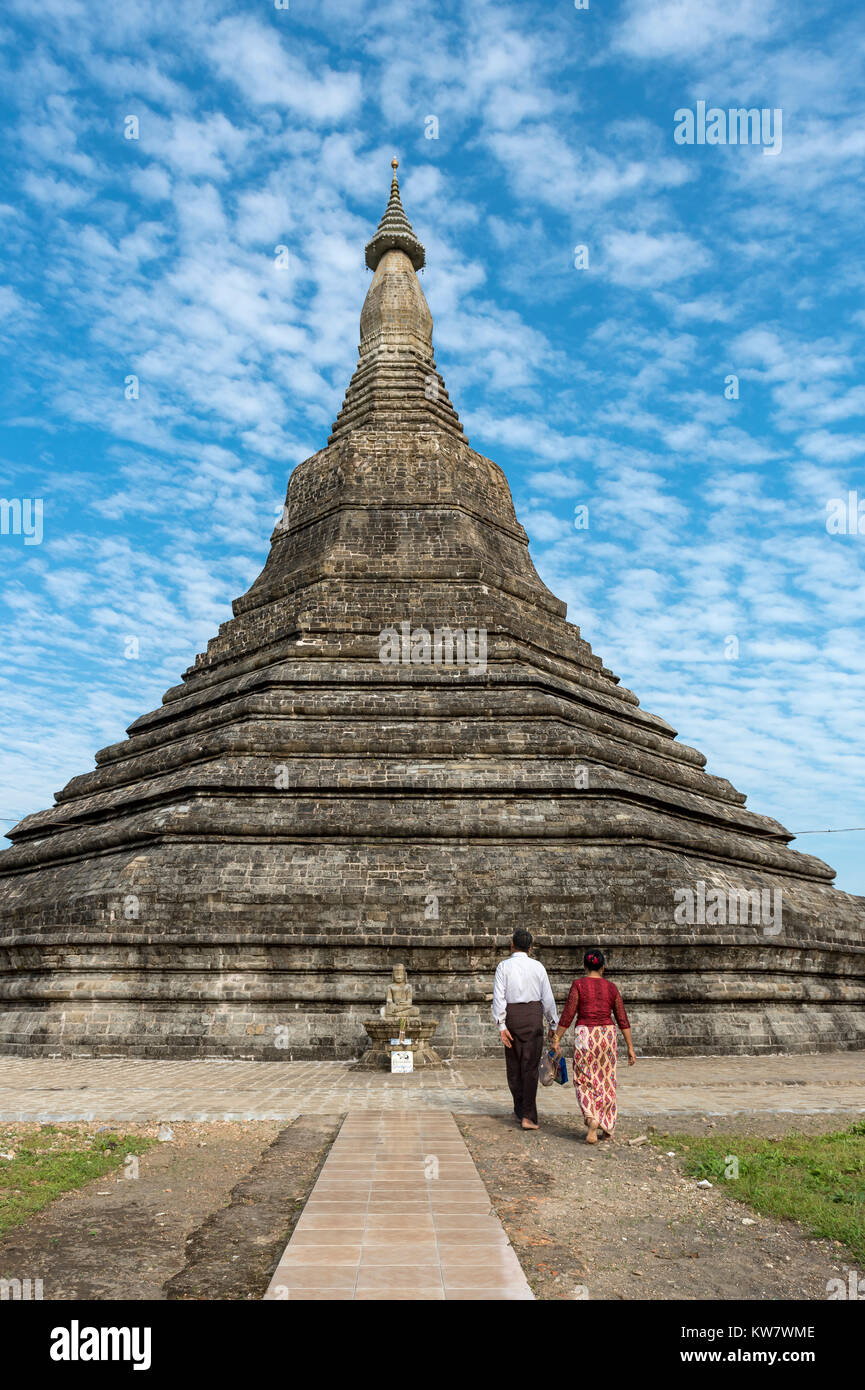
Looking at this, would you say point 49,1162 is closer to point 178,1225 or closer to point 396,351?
point 178,1225

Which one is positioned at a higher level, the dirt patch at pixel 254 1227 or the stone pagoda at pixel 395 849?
the stone pagoda at pixel 395 849

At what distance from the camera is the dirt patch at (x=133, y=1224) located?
4.84 meters

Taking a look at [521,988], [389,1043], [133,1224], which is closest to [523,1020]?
[521,988]

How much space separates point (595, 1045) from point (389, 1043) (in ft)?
16.2

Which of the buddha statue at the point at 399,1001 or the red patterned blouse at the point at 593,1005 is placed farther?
the buddha statue at the point at 399,1001

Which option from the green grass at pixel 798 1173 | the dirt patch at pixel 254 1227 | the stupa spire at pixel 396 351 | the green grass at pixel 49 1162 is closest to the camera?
the dirt patch at pixel 254 1227

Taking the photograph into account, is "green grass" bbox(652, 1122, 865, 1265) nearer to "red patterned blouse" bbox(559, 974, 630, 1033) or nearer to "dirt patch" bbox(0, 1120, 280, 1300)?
"red patterned blouse" bbox(559, 974, 630, 1033)

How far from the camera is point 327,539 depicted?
22375mm

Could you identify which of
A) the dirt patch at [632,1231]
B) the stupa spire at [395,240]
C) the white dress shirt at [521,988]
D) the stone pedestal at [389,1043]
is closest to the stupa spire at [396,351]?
the stupa spire at [395,240]

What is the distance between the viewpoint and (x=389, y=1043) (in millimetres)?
12641

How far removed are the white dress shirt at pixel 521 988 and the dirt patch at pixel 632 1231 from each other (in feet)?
3.60

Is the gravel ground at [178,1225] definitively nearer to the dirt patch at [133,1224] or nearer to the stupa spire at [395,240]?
the dirt patch at [133,1224]

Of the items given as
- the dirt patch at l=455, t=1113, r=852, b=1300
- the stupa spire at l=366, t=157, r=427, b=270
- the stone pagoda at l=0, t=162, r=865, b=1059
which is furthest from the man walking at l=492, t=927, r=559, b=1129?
the stupa spire at l=366, t=157, r=427, b=270

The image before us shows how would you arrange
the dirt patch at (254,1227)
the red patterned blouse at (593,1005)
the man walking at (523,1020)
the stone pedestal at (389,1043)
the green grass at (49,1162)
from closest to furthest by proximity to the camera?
the dirt patch at (254,1227) → the green grass at (49,1162) → the red patterned blouse at (593,1005) → the man walking at (523,1020) → the stone pedestal at (389,1043)
